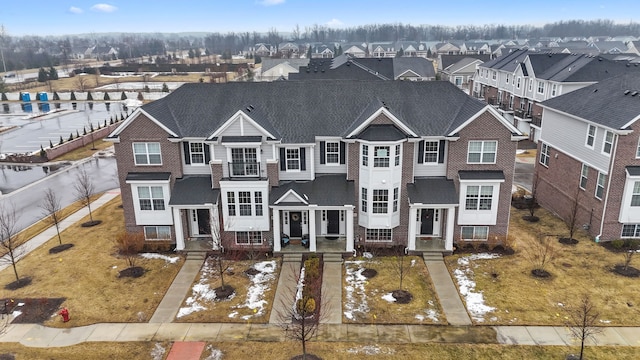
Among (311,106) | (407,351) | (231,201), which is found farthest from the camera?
(311,106)

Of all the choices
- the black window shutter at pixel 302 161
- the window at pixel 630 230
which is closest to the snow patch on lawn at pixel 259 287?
the black window shutter at pixel 302 161

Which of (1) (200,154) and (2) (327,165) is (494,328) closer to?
(2) (327,165)

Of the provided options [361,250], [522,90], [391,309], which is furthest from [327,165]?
[522,90]

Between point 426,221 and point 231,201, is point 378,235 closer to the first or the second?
point 426,221

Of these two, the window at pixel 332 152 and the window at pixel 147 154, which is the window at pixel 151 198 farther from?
the window at pixel 332 152

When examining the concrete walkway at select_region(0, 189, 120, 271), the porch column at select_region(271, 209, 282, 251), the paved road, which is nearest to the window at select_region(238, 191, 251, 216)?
the porch column at select_region(271, 209, 282, 251)

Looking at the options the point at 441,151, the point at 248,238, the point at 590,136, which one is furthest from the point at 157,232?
the point at 590,136

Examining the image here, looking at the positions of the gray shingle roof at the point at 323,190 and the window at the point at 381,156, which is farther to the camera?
the gray shingle roof at the point at 323,190
